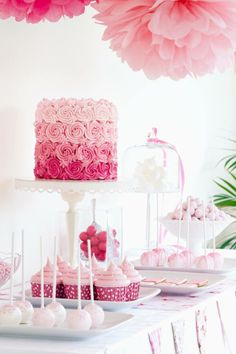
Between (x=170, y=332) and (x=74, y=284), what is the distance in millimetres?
230

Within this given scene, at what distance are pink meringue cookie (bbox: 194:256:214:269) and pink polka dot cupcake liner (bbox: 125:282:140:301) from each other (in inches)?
22.0

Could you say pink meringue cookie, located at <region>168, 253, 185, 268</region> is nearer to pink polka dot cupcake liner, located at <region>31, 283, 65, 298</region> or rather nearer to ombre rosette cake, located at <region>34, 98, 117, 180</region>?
ombre rosette cake, located at <region>34, 98, 117, 180</region>

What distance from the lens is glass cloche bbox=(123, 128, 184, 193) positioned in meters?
2.65

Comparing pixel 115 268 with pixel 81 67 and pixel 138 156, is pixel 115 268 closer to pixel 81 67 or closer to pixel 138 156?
pixel 81 67

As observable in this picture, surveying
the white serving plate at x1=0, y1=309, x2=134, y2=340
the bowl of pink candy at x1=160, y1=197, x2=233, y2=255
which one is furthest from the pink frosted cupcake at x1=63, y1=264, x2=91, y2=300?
the bowl of pink candy at x1=160, y1=197, x2=233, y2=255

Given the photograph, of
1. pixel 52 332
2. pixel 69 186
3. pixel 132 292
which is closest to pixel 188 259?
pixel 69 186

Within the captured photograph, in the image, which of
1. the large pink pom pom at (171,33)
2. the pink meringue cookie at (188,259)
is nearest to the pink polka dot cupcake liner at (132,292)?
the pink meringue cookie at (188,259)

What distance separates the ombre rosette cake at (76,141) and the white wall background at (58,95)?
0.23 metres

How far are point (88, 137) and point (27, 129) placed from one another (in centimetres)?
37

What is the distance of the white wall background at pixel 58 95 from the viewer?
2.13 m

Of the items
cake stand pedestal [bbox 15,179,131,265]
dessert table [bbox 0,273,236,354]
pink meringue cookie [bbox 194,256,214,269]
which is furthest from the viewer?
pink meringue cookie [bbox 194,256,214,269]

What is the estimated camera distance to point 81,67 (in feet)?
8.52

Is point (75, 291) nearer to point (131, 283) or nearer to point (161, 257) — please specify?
point (131, 283)

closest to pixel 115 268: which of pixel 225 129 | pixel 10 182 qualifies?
pixel 10 182
